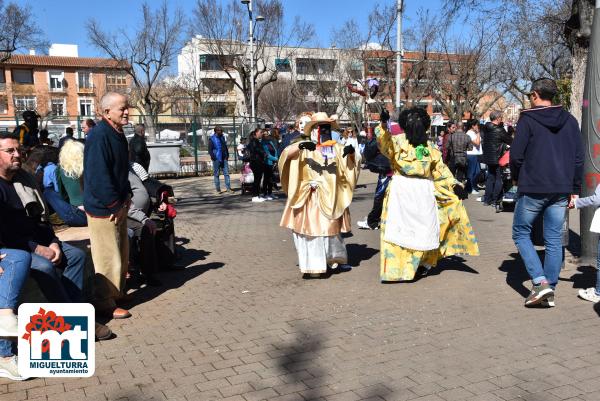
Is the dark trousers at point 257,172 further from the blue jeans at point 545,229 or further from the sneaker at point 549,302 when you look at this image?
the sneaker at point 549,302

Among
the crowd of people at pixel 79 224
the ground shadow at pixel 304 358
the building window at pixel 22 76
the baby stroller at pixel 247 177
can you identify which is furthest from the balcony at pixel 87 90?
the ground shadow at pixel 304 358

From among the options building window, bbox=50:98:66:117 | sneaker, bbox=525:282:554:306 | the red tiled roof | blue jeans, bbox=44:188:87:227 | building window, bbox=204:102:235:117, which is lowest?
sneaker, bbox=525:282:554:306

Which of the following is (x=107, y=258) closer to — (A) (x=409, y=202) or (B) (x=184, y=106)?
(A) (x=409, y=202)

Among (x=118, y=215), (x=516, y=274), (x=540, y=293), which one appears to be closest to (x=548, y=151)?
(x=540, y=293)

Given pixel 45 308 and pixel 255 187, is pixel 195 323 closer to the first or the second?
pixel 45 308

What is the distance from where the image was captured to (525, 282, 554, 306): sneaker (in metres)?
4.82

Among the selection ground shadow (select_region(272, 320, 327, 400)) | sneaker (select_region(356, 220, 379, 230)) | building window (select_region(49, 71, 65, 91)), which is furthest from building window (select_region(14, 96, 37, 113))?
ground shadow (select_region(272, 320, 327, 400))

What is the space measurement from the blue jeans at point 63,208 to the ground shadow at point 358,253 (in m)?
3.18

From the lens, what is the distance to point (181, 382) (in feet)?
11.9

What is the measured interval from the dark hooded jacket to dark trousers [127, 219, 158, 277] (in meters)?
3.80

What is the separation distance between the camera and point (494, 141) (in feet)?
38.1

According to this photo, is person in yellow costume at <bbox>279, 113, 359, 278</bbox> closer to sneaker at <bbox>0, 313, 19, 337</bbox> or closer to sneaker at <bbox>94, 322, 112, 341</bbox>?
sneaker at <bbox>94, 322, 112, 341</bbox>

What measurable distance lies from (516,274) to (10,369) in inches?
194

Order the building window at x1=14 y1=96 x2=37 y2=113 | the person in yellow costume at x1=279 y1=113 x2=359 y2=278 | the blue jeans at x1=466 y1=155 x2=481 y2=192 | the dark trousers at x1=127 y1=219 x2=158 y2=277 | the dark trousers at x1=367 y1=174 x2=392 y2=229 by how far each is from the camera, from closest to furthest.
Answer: the dark trousers at x1=127 y1=219 x2=158 y2=277 < the person in yellow costume at x1=279 y1=113 x2=359 y2=278 < the dark trousers at x1=367 y1=174 x2=392 y2=229 < the blue jeans at x1=466 y1=155 x2=481 y2=192 < the building window at x1=14 y1=96 x2=37 y2=113
